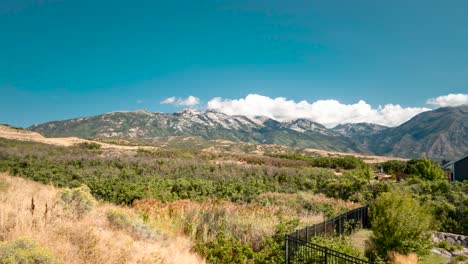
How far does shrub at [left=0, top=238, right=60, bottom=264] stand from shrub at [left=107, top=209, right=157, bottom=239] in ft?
11.1

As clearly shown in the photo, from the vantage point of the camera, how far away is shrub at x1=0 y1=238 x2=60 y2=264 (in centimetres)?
475

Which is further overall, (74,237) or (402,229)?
(402,229)

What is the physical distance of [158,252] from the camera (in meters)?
7.40

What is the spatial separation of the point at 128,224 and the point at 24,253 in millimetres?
3801

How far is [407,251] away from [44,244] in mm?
10056

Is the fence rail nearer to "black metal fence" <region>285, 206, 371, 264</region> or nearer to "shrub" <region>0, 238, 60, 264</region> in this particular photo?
"black metal fence" <region>285, 206, 371, 264</region>

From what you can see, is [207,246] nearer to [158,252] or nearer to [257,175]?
[158,252]

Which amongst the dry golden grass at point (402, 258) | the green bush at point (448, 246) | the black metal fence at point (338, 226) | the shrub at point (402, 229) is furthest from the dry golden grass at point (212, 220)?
the green bush at point (448, 246)

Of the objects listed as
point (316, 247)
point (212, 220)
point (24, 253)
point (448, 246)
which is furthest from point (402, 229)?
point (24, 253)

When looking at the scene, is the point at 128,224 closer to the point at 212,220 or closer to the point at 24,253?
the point at 212,220

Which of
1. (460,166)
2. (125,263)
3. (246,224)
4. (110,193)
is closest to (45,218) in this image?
(125,263)

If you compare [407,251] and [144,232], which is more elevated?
[144,232]

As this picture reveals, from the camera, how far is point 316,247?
346 inches

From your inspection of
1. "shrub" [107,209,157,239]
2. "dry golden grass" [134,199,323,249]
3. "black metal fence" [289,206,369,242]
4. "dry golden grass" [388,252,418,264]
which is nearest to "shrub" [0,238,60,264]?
"shrub" [107,209,157,239]
